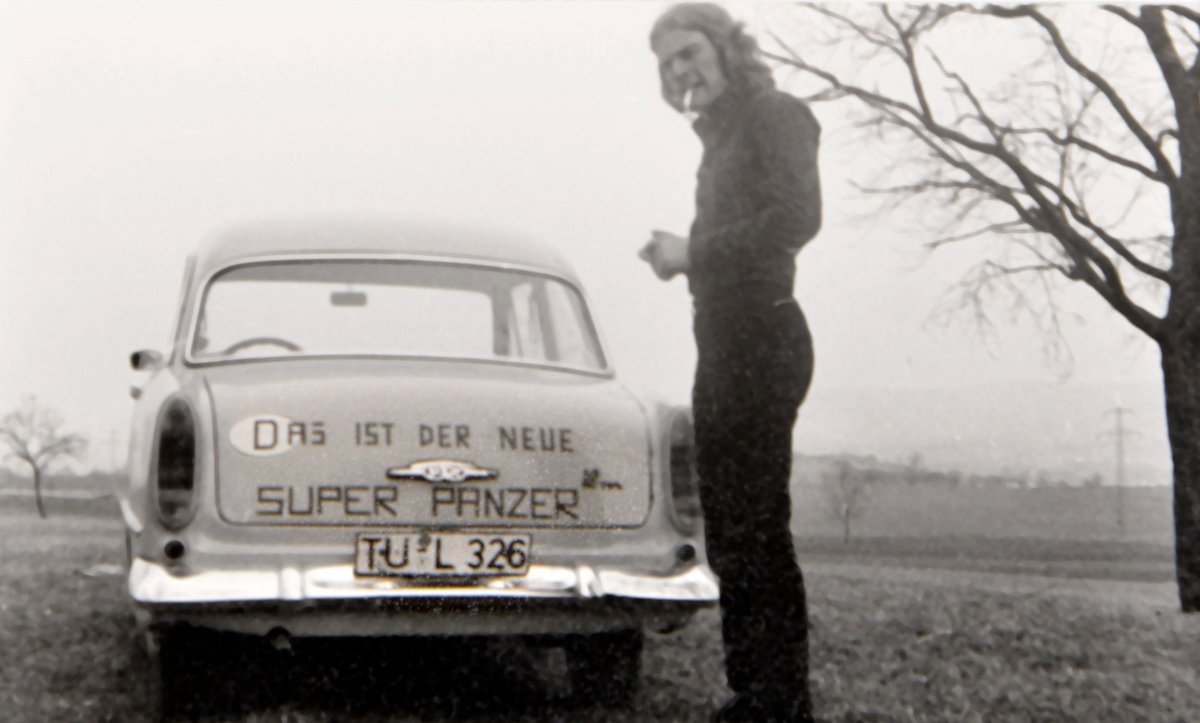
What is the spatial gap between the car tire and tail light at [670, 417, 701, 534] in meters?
0.38

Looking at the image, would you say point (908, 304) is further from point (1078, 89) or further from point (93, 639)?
point (93, 639)

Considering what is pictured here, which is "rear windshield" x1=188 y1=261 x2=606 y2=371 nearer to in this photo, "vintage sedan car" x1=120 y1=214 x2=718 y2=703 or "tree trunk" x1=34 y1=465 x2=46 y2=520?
"vintage sedan car" x1=120 y1=214 x2=718 y2=703

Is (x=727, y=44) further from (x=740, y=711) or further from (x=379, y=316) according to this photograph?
(x=740, y=711)

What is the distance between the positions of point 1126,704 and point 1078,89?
7.12 feet

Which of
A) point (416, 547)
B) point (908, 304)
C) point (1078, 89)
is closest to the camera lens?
point (416, 547)

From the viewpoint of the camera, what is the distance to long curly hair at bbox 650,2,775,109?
3.34 m

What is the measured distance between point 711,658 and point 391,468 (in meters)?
1.24

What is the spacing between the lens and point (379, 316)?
3371 mm

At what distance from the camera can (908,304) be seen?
4145 mm

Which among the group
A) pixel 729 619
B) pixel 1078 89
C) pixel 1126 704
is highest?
pixel 1078 89

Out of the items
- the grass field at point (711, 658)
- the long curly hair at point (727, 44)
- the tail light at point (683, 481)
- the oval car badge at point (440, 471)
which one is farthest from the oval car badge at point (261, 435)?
the long curly hair at point (727, 44)

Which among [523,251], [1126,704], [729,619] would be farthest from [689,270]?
[1126,704]

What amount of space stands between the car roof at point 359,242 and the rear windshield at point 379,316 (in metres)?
0.05

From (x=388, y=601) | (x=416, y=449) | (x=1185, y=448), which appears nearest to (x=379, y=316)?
(x=416, y=449)
